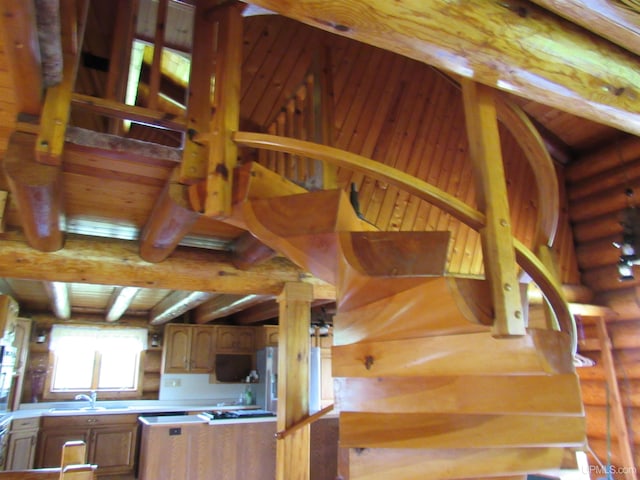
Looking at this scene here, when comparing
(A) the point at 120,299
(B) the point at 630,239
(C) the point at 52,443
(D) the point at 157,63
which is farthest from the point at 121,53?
(C) the point at 52,443

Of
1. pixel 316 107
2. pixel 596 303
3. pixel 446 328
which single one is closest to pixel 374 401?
pixel 446 328

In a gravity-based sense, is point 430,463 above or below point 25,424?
above

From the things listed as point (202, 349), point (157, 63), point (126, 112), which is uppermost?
point (157, 63)

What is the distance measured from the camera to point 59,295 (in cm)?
553

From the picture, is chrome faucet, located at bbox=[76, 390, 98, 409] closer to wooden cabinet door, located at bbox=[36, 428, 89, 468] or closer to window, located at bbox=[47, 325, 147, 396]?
window, located at bbox=[47, 325, 147, 396]

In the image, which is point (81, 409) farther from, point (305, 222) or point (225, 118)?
point (305, 222)

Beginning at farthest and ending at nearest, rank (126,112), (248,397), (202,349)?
1. (202,349)
2. (248,397)
3. (126,112)

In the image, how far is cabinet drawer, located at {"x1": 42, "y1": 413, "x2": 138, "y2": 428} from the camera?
6549 millimetres

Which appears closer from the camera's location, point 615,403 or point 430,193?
point 430,193

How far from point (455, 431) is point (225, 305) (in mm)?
4742

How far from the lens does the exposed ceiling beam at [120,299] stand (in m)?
5.43

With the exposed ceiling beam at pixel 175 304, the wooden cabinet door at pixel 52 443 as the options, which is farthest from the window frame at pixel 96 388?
the wooden cabinet door at pixel 52 443

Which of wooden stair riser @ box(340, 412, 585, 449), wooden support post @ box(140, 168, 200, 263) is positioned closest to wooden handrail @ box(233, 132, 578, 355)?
wooden stair riser @ box(340, 412, 585, 449)

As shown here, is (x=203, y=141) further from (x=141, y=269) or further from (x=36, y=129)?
(x=141, y=269)
